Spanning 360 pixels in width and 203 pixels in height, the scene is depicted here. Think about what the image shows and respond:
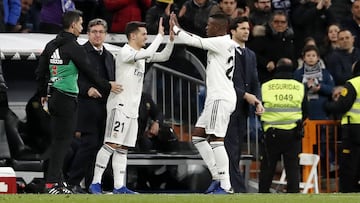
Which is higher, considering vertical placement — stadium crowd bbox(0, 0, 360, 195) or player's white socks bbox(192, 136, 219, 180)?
Answer: stadium crowd bbox(0, 0, 360, 195)

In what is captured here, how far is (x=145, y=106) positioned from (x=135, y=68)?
135 centimetres

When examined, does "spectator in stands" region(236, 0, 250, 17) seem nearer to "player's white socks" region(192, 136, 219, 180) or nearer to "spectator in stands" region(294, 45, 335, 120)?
"spectator in stands" region(294, 45, 335, 120)

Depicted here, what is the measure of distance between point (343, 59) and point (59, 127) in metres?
6.83

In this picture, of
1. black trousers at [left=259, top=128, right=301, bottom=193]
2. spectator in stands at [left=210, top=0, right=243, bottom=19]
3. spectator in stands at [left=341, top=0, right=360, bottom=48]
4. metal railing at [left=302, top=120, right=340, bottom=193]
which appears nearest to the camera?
black trousers at [left=259, top=128, right=301, bottom=193]

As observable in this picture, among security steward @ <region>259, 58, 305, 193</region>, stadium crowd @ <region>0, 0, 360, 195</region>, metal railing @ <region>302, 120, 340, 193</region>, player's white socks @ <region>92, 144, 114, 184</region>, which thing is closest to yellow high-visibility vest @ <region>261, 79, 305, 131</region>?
security steward @ <region>259, 58, 305, 193</region>

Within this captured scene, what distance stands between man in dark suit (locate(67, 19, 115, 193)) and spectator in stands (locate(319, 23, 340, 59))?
18.4 ft

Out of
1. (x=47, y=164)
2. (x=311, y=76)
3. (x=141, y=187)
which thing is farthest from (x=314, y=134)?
(x=47, y=164)

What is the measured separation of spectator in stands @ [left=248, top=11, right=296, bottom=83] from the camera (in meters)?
22.6

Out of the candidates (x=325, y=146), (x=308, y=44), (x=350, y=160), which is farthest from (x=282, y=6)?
(x=350, y=160)

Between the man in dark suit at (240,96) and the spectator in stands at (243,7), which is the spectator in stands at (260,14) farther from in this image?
the man in dark suit at (240,96)

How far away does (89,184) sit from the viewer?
62.1ft

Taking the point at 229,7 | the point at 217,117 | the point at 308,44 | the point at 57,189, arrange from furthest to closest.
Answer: the point at 229,7
the point at 308,44
the point at 217,117
the point at 57,189

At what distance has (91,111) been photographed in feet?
60.8

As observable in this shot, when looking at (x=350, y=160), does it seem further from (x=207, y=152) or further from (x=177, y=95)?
(x=207, y=152)
